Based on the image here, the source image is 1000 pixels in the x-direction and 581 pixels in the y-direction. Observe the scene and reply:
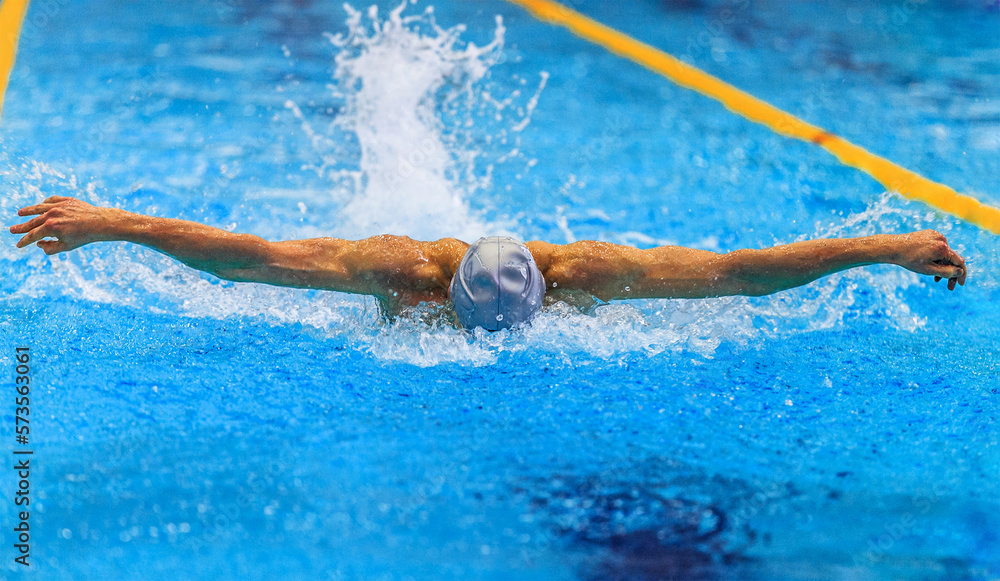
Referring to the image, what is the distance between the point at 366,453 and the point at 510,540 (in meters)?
0.57

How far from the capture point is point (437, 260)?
119 inches

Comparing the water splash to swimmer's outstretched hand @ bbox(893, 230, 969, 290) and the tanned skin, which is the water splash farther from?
swimmer's outstretched hand @ bbox(893, 230, 969, 290)

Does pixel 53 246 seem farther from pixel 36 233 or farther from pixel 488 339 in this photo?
pixel 488 339

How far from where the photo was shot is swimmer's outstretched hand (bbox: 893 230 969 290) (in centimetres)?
277

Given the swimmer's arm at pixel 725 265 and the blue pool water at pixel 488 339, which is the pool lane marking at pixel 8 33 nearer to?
the blue pool water at pixel 488 339

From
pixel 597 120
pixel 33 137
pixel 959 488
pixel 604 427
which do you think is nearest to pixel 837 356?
pixel 959 488

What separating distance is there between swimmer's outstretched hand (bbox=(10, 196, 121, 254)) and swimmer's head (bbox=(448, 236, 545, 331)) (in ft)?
3.86

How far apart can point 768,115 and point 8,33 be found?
201 inches

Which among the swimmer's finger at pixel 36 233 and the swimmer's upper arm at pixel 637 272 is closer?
the swimmer's finger at pixel 36 233

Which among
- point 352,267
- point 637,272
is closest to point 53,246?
point 352,267

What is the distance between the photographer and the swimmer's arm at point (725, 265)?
9.21 feet

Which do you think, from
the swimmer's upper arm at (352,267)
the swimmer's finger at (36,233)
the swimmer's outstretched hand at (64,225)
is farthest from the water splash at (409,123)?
the swimmer's finger at (36,233)
